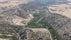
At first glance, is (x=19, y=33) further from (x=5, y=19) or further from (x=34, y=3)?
(x=34, y=3)

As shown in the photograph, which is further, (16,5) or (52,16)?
(16,5)

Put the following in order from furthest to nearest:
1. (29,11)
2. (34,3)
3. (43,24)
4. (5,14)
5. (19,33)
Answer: (34,3), (29,11), (5,14), (43,24), (19,33)

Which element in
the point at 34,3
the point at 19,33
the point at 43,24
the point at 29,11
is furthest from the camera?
the point at 34,3

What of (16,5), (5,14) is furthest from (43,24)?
(16,5)

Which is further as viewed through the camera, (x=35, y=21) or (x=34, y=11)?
(x=34, y=11)

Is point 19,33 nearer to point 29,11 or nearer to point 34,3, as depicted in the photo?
point 29,11

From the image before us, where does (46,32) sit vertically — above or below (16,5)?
below

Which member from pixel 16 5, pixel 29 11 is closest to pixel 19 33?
pixel 29 11

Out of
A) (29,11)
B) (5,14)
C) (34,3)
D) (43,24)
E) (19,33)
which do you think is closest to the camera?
(19,33)
